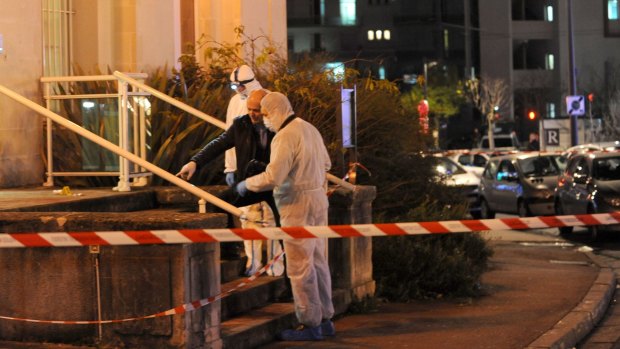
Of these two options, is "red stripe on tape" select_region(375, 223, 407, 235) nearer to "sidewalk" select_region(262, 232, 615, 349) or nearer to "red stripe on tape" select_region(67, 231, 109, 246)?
"sidewalk" select_region(262, 232, 615, 349)

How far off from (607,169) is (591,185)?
574 mm

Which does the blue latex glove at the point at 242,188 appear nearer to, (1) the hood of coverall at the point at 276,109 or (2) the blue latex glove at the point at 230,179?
(1) the hood of coverall at the point at 276,109

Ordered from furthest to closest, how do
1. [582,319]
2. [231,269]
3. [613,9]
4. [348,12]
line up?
[348,12]
[613,9]
[582,319]
[231,269]

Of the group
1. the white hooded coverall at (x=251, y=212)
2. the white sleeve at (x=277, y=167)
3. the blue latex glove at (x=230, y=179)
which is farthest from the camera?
the white hooded coverall at (x=251, y=212)

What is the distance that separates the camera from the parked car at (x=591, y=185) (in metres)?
19.6

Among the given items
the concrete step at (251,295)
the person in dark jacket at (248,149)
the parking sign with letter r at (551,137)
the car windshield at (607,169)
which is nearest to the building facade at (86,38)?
the person in dark jacket at (248,149)

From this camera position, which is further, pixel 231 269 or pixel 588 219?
pixel 231 269

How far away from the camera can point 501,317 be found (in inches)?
422

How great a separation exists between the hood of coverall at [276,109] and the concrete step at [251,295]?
1.39m

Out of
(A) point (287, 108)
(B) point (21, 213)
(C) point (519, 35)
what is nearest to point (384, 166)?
(A) point (287, 108)

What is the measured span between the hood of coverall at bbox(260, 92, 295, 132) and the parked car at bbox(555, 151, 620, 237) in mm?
11410

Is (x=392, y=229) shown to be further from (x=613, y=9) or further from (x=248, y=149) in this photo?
(x=613, y=9)

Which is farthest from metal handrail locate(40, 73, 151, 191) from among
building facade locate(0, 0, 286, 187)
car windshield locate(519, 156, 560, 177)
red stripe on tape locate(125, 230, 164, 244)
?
car windshield locate(519, 156, 560, 177)

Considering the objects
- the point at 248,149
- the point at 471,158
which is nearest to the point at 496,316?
the point at 248,149
